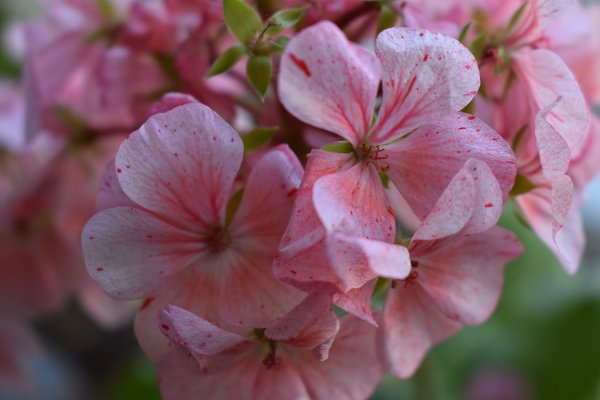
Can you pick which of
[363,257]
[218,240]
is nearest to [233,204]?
[218,240]

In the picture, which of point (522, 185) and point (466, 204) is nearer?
point (466, 204)

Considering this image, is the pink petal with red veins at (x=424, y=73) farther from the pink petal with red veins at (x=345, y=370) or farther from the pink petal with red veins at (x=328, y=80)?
the pink petal with red veins at (x=345, y=370)

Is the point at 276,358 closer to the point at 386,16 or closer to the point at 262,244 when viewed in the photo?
the point at 262,244

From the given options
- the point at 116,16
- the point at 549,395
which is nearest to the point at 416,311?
the point at 116,16

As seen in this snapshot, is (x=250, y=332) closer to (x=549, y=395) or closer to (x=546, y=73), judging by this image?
A: (x=546, y=73)

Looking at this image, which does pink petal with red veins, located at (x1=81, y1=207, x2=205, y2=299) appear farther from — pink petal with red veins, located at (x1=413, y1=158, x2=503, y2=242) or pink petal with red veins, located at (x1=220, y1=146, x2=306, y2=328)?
pink petal with red veins, located at (x1=413, y1=158, x2=503, y2=242)

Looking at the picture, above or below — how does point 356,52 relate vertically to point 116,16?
above

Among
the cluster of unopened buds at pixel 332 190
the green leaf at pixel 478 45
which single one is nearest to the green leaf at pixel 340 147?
the cluster of unopened buds at pixel 332 190
